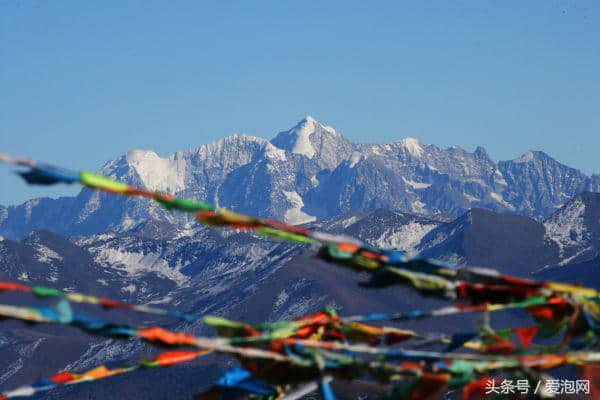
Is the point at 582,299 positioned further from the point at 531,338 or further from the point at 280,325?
the point at 280,325

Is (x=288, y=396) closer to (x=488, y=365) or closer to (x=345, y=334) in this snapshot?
(x=345, y=334)

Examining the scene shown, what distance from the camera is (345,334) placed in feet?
21.2

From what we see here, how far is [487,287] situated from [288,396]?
1.48 meters

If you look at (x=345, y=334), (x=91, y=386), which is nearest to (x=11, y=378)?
(x=91, y=386)

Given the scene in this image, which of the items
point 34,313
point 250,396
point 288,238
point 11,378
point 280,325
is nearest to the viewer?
point 34,313

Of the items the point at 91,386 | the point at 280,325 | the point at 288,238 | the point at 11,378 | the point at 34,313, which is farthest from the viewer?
the point at 11,378

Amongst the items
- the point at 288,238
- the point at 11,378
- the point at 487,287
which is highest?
the point at 288,238

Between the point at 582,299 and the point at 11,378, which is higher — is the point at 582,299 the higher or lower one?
the higher one

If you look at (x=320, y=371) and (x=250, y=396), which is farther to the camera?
(x=250, y=396)

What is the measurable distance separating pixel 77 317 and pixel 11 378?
670 ft

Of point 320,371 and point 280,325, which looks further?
point 280,325

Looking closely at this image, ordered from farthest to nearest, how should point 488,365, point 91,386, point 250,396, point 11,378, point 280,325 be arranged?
point 11,378 < point 91,386 < point 250,396 < point 280,325 < point 488,365

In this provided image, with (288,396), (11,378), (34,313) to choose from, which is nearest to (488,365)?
(288,396)

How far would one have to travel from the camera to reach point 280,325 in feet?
18.4
